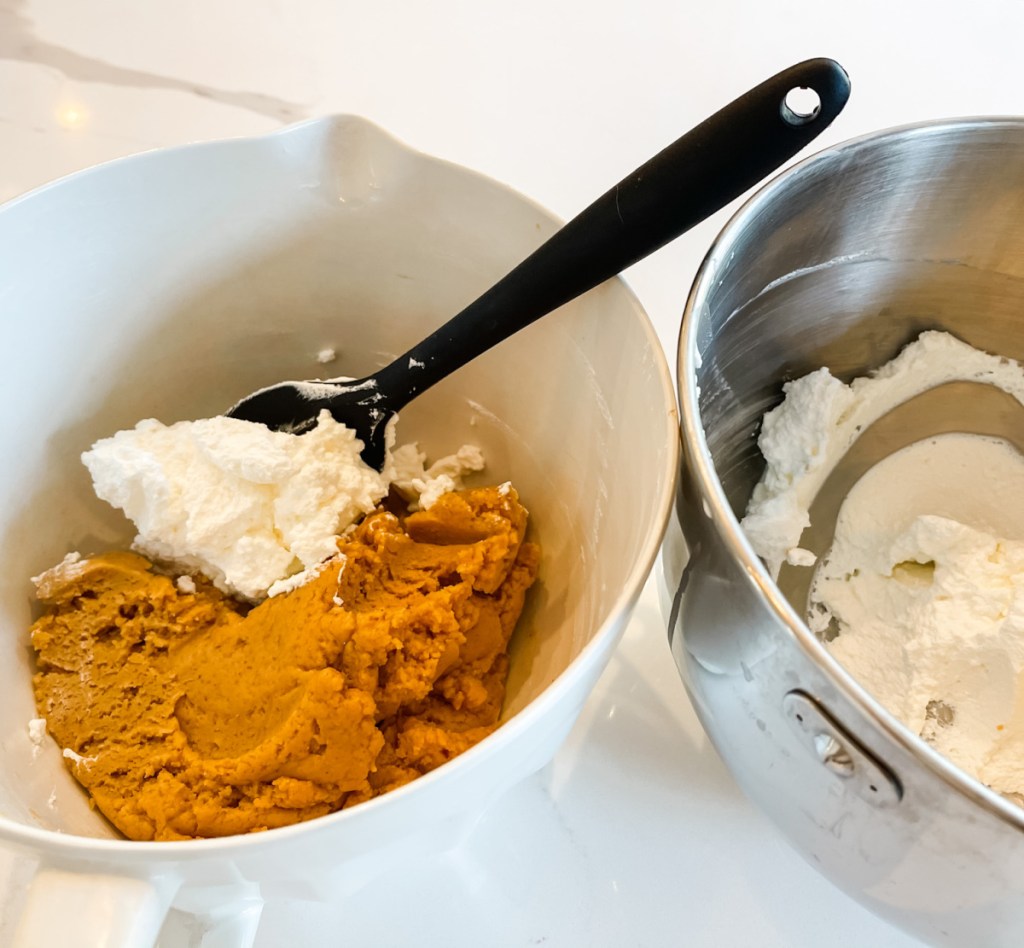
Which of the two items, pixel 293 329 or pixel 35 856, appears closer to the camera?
pixel 35 856

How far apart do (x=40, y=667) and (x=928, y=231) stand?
694 mm

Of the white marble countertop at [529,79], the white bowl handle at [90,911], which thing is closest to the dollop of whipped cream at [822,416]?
the white marble countertop at [529,79]

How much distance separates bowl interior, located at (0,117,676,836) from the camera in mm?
540

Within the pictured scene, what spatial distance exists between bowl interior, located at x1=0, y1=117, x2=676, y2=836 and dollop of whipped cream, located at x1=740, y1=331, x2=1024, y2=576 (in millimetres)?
145

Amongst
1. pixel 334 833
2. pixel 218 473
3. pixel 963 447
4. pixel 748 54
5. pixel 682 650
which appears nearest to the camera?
pixel 334 833

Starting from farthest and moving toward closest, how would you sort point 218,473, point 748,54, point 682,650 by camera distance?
point 748,54 → point 218,473 → point 682,650

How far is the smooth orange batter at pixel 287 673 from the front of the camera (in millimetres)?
493

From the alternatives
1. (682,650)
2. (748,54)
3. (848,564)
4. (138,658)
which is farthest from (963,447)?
(138,658)

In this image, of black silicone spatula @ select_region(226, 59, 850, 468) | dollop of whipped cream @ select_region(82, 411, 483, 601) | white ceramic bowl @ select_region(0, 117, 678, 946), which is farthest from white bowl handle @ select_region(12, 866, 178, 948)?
black silicone spatula @ select_region(226, 59, 850, 468)

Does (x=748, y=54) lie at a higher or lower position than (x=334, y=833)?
higher

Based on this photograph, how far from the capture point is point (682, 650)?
0.48 metres

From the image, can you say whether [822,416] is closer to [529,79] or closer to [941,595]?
[941,595]

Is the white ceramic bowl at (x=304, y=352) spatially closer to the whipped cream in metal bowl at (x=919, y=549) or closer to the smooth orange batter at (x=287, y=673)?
the smooth orange batter at (x=287, y=673)

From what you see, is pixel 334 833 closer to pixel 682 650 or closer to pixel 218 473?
pixel 682 650
